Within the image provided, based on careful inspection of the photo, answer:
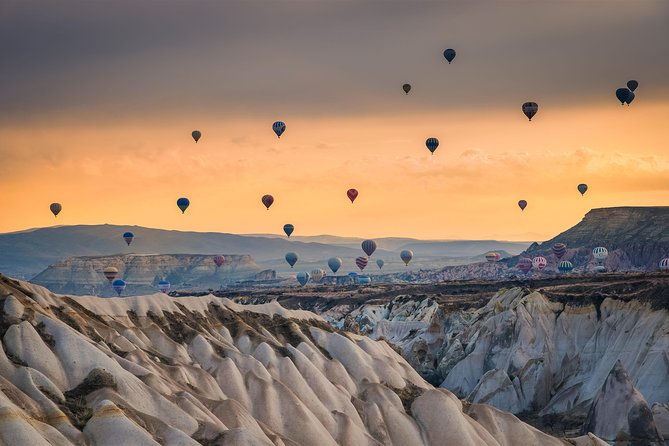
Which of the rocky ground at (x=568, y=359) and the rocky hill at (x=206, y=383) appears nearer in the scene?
the rocky hill at (x=206, y=383)

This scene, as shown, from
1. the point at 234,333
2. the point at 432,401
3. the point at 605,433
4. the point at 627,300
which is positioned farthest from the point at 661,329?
the point at 234,333

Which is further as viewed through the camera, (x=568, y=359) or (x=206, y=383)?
(x=568, y=359)

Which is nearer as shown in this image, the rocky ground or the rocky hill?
the rocky hill

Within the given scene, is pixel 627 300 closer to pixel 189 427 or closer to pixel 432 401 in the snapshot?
pixel 432 401

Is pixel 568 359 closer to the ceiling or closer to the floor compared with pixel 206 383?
closer to the floor
